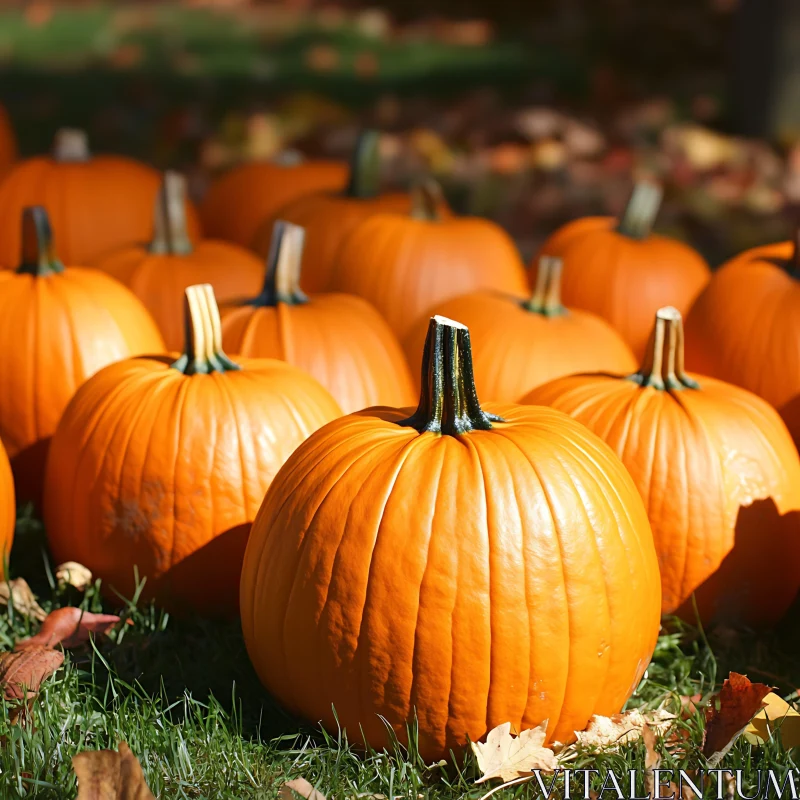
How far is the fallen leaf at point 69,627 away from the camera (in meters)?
2.61

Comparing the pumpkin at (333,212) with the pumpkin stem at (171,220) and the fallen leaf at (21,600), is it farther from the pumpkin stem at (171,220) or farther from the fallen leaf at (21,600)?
the fallen leaf at (21,600)

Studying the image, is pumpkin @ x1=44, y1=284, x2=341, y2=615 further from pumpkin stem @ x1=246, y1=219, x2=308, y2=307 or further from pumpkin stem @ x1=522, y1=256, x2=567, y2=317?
pumpkin stem @ x1=522, y1=256, x2=567, y2=317

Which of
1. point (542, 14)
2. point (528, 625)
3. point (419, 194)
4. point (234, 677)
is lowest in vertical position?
point (234, 677)

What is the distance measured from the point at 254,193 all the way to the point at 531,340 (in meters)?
2.04

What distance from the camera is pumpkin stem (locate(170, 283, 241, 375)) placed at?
282 centimetres

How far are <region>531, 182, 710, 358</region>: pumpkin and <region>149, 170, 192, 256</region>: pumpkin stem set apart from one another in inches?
55.0

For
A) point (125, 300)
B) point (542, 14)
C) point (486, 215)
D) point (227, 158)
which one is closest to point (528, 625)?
point (125, 300)

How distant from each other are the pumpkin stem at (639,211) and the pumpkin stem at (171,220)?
5.23 ft

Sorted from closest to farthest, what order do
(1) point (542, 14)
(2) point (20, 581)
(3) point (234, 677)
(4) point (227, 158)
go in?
1. (3) point (234, 677)
2. (2) point (20, 581)
3. (4) point (227, 158)
4. (1) point (542, 14)

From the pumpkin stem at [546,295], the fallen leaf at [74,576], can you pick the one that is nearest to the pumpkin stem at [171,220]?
the pumpkin stem at [546,295]

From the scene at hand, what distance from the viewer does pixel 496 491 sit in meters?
2.22

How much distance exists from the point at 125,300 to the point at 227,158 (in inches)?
176

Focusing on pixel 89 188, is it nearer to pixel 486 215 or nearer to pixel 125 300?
pixel 125 300

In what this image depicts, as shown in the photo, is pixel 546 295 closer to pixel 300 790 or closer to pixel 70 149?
pixel 300 790
